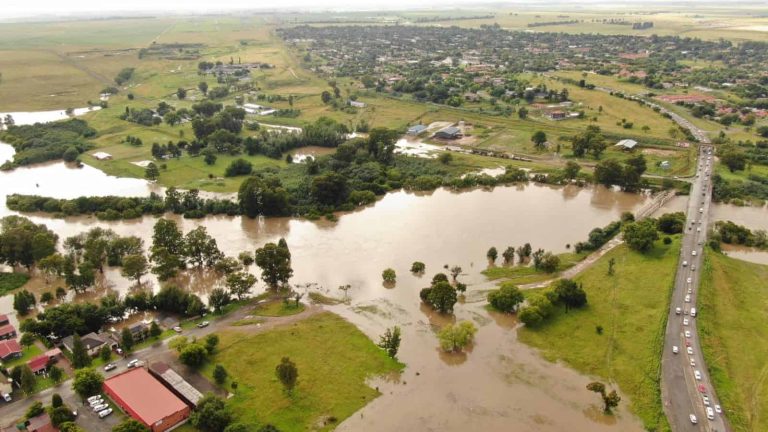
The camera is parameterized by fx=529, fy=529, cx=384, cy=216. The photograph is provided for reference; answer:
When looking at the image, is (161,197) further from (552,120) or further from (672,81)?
(672,81)

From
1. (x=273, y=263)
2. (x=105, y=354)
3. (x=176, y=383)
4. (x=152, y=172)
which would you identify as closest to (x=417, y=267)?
(x=273, y=263)

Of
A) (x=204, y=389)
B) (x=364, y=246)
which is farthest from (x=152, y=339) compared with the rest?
(x=364, y=246)

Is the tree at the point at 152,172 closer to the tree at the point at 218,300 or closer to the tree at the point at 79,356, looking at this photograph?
A: the tree at the point at 218,300

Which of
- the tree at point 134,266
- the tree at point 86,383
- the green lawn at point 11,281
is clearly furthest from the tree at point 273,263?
the green lawn at point 11,281

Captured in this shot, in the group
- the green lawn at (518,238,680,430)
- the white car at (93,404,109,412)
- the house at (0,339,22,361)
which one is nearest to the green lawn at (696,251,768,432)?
the green lawn at (518,238,680,430)

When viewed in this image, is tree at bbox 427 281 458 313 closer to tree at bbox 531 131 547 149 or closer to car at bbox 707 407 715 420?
car at bbox 707 407 715 420
